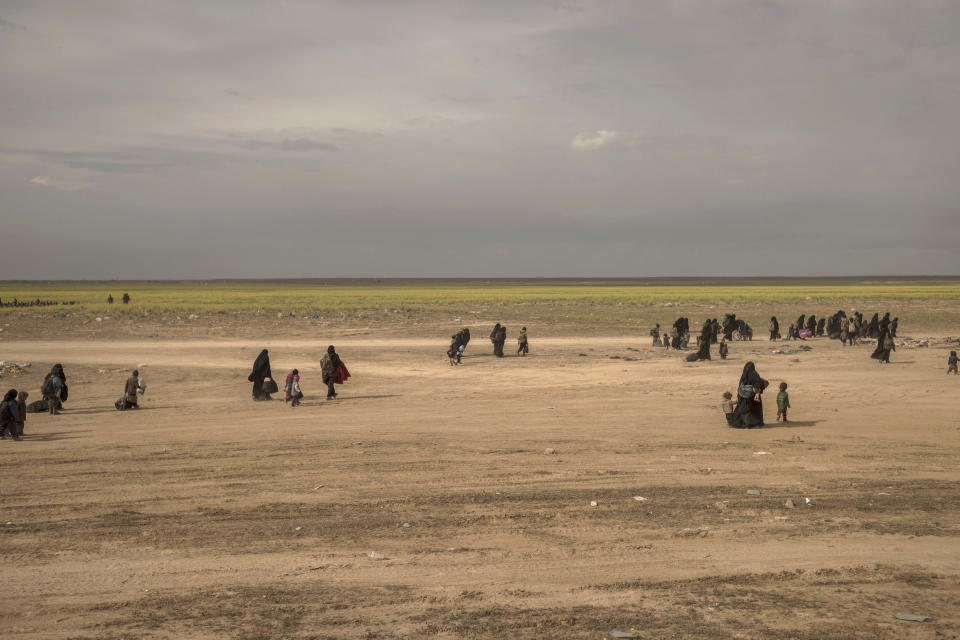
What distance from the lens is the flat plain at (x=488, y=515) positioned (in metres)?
6.57

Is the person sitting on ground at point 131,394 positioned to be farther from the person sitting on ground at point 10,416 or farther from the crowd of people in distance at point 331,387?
the person sitting on ground at point 10,416

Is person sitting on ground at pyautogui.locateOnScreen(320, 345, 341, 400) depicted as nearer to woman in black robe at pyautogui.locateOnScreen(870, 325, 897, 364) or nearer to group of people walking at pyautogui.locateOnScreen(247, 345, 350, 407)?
group of people walking at pyautogui.locateOnScreen(247, 345, 350, 407)

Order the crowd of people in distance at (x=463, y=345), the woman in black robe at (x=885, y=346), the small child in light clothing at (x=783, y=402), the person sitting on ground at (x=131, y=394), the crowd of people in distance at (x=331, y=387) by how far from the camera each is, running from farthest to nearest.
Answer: the crowd of people in distance at (x=463, y=345)
the woman in black robe at (x=885, y=346)
the person sitting on ground at (x=131, y=394)
the small child in light clothing at (x=783, y=402)
the crowd of people in distance at (x=331, y=387)

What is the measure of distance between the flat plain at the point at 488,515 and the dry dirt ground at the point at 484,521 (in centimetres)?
4

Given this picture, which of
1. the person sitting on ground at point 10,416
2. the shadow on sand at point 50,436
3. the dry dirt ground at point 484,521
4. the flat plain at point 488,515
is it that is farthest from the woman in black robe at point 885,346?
the person sitting on ground at point 10,416

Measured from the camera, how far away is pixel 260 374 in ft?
64.3

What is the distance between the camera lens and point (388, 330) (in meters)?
44.7

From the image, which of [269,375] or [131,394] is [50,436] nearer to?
[131,394]

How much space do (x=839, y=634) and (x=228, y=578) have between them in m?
5.16

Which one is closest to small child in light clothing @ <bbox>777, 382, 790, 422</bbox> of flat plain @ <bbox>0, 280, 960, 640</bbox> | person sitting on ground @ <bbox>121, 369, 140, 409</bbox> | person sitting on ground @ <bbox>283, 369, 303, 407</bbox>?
flat plain @ <bbox>0, 280, 960, 640</bbox>

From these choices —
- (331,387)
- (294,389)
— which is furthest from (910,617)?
(331,387)

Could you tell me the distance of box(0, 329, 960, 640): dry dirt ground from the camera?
6.55 metres

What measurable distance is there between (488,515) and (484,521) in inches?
10.0

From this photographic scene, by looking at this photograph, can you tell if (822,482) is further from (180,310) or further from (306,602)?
(180,310)
